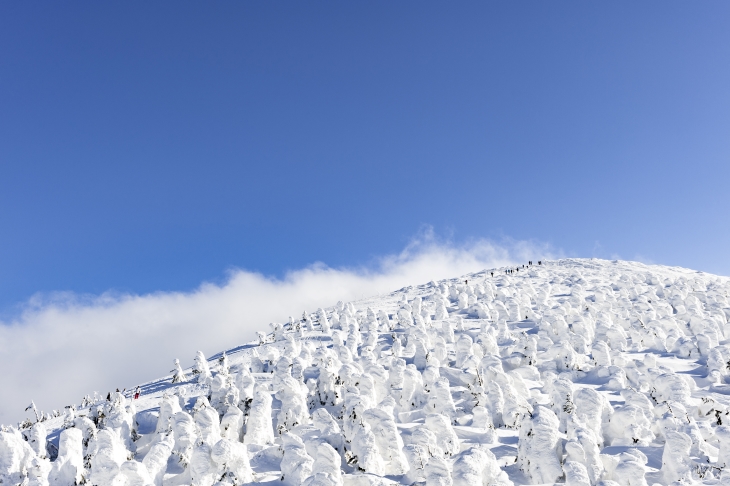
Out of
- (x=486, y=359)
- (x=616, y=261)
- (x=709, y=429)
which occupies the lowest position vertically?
(x=709, y=429)

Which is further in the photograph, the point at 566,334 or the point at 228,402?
the point at 566,334

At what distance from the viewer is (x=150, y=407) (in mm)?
19359

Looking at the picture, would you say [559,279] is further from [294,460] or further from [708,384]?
[294,460]

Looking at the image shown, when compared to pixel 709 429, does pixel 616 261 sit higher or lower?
higher

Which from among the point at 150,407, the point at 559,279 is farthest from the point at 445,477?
the point at 559,279

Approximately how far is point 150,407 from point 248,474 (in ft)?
33.0

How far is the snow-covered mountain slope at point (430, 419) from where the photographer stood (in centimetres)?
1145

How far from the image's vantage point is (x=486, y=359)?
63.1 feet

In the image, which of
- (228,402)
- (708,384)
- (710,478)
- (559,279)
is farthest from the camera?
(559,279)

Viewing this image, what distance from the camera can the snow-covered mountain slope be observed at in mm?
11453

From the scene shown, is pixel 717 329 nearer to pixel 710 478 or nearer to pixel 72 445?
pixel 710 478

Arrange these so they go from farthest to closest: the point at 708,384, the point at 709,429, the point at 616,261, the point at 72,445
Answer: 1. the point at 616,261
2. the point at 708,384
3. the point at 709,429
4. the point at 72,445

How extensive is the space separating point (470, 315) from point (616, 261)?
43.1 metres

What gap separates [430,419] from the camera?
13750 millimetres
